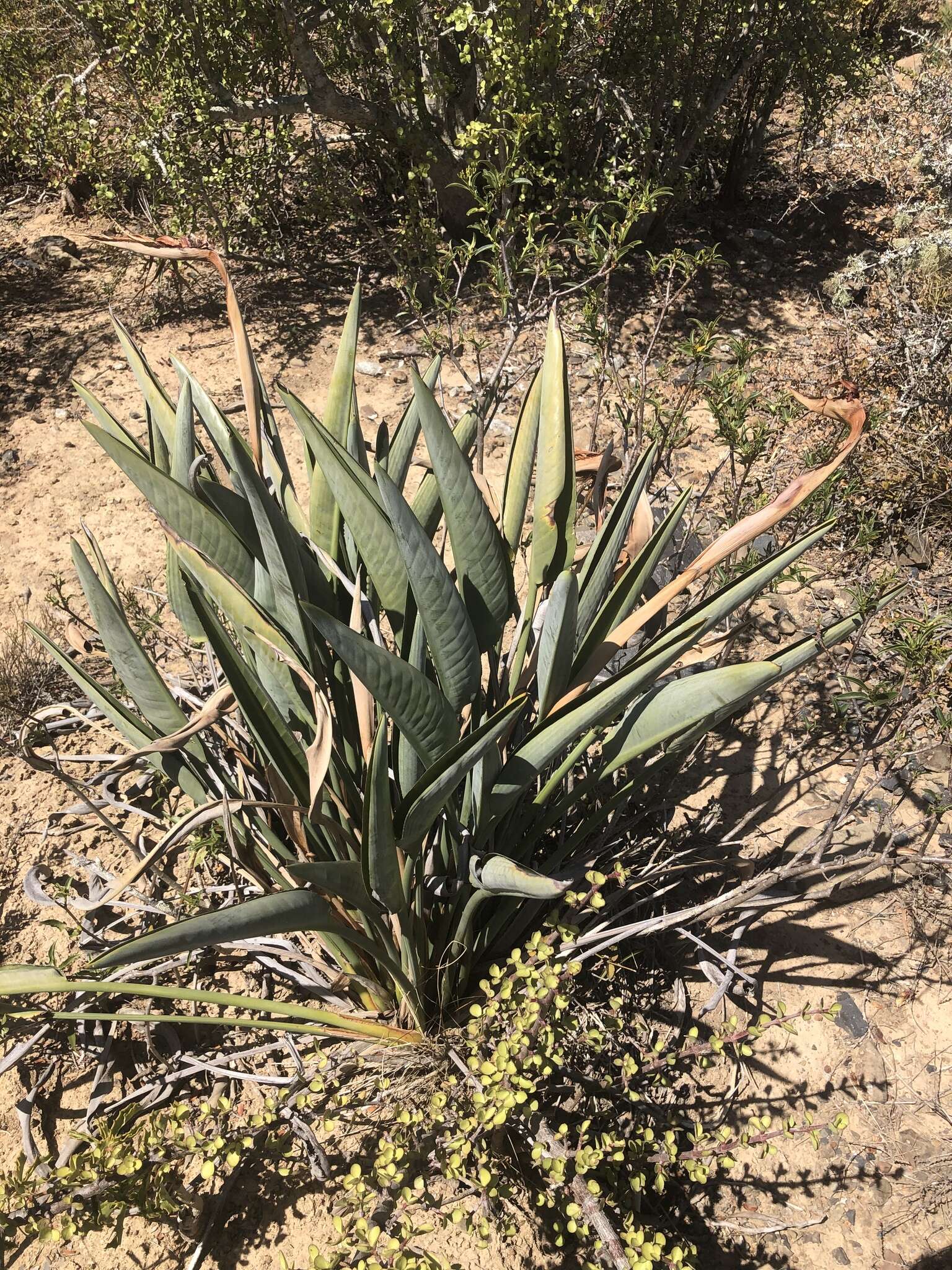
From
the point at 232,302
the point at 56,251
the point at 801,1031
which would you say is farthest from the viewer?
the point at 56,251

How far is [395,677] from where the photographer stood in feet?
3.38

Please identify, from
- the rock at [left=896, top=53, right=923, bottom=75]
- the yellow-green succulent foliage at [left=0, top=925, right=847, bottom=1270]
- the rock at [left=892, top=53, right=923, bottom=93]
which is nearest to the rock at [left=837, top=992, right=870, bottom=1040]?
the yellow-green succulent foliage at [left=0, top=925, right=847, bottom=1270]

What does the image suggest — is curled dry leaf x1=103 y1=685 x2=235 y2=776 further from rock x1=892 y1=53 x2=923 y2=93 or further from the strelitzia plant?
rock x1=892 y1=53 x2=923 y2=93

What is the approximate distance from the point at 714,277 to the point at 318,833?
4.02 meters

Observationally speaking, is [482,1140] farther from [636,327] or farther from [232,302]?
[636,327]

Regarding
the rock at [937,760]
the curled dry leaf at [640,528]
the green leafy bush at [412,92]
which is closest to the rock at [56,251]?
the green leafy bush at [412,92]

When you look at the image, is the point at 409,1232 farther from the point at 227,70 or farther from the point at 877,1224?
the point at 227,70

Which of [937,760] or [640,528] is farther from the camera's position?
[937,760]

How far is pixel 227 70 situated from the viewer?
3684mm

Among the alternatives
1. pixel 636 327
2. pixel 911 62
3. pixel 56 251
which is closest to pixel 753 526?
pixel 636 327

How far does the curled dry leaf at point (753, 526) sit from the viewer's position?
119 centimetres

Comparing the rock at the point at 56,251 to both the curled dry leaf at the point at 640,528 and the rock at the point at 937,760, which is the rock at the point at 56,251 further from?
the rock at the point at 937,760

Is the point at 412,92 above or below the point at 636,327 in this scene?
above

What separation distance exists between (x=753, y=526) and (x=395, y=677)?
0.55m
